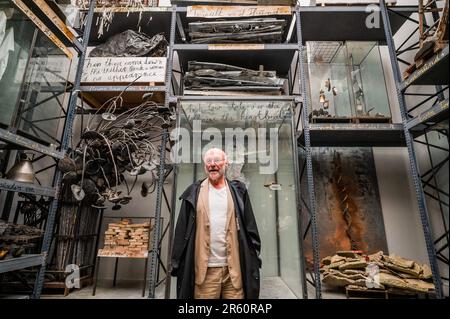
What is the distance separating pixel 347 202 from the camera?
467cm

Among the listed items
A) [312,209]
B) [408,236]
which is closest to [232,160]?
[312,209]

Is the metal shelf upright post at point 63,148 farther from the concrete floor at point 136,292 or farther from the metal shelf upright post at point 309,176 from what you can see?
the metal shelf upright post at point 309,176

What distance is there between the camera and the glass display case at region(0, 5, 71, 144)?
8.55ft

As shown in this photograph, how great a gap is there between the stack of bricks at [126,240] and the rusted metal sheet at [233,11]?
3746 millimetres

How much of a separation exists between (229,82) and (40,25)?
279 cm

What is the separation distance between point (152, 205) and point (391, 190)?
4907 millimetres

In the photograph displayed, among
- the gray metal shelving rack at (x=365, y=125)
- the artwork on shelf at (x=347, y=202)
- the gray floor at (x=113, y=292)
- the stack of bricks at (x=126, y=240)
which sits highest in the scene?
the gray metal shelving rack at (x=365, y=125)

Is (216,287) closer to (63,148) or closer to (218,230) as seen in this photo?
(218,230)

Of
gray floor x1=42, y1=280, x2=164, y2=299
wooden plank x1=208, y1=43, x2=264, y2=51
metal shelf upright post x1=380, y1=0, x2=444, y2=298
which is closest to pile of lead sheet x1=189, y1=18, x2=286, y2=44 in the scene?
wooden plank x1=208, y1=43, x2=264, y2=51

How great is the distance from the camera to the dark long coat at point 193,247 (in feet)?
7.26

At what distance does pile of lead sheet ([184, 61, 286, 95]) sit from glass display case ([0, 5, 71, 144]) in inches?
77.8

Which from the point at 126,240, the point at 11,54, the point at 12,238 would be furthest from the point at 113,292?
the point at 11,54

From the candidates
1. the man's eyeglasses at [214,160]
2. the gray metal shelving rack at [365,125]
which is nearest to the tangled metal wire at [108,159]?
the man's eyeglasses at [214,160]

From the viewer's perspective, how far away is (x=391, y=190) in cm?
468
